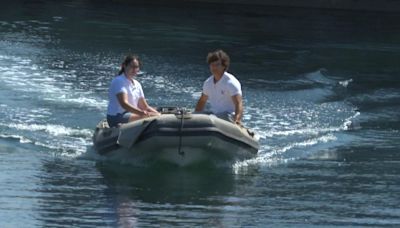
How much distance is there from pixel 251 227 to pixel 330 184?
8.07 feet

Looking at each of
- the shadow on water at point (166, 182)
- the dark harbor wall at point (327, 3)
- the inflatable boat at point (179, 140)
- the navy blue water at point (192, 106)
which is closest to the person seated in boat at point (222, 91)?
the inflatable boat at point (179, 140)

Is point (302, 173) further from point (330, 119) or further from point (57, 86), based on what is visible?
point (57, 86)

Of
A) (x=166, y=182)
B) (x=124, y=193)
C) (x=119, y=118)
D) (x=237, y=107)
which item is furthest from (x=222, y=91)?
(x=124, y=193)

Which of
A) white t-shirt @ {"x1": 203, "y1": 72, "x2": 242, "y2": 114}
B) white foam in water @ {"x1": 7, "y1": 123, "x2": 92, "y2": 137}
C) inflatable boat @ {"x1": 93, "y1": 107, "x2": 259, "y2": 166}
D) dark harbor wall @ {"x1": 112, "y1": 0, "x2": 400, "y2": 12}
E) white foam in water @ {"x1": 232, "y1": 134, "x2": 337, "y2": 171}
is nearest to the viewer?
inflatable boat @ {"x1": 93, "y1": 107, "x2": 259, "y2": 166}

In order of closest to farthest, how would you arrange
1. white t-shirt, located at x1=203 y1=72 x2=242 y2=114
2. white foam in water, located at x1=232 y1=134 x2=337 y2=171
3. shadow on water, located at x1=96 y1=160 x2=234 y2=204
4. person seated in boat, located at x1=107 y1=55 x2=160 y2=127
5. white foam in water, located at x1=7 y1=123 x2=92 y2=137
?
shadow on water, located at x1=96 y1=160 x2=234 y2=204 → person seated in boat, located at x1=107 y1=55 x2=160 y2=127 → white foam in water, located at x1=232 y1=134 x2=337 y2=171 → white t-shirt, located at x1=203 y1=72 x2=242 y2=114 → white foam in water, located at x1=7 y1=123 x2=92 y2=137

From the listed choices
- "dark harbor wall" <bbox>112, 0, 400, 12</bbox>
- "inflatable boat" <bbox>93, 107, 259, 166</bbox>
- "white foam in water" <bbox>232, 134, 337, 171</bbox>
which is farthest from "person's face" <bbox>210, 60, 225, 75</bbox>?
"dark harbor wall" <bbox>112, 0, 400, 12</bbox>

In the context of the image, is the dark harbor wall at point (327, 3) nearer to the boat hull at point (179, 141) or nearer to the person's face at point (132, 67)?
the person's face at point (132, 67)

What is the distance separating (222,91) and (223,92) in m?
0.02

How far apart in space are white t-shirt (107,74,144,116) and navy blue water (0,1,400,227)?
0.63 m

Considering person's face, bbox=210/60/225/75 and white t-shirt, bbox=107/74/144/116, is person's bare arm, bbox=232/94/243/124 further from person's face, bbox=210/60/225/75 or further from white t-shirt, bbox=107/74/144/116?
white t-shirt, bbox=107/74/144/116

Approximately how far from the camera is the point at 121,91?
1365 cm

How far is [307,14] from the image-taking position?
38.5 m

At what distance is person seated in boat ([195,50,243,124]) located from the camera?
13836 millimetres

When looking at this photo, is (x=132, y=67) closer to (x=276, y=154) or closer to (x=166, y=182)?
(x=166, y=182)
